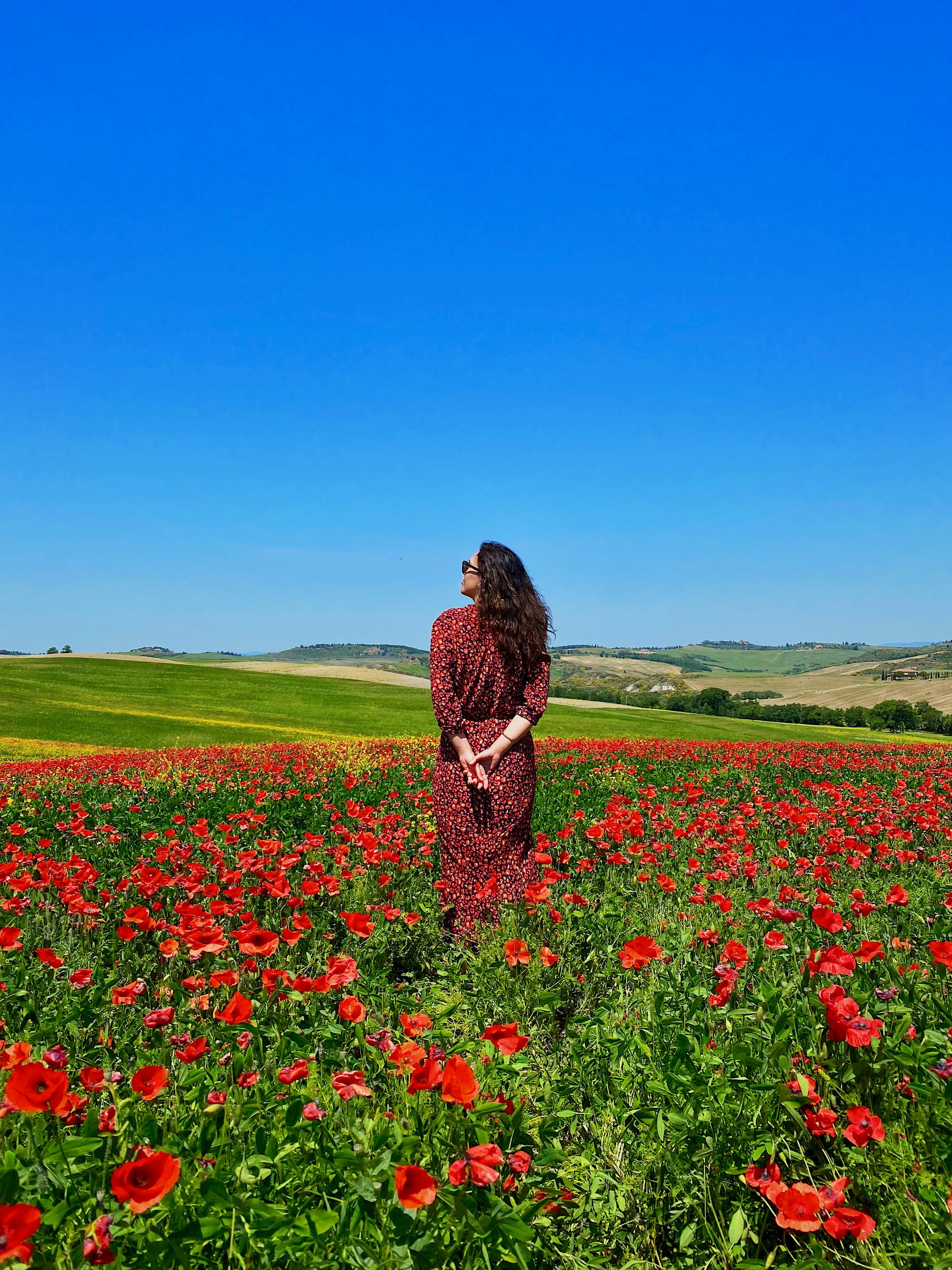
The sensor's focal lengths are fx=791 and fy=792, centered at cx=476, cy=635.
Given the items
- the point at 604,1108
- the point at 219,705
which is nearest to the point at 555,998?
the point at 604,1108

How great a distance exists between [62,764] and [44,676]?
41571 millimetres

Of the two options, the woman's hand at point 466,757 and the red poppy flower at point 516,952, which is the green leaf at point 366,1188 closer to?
the red poppy flower at point 516,952

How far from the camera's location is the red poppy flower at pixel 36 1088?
70.2 inches

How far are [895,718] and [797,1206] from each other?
208 feet

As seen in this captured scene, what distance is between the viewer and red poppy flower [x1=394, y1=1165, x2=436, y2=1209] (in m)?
1.68

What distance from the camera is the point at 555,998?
307 centimetres

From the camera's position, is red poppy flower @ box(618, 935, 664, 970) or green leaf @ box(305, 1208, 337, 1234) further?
red poppy flower @ box(618, 935, 664, 970)

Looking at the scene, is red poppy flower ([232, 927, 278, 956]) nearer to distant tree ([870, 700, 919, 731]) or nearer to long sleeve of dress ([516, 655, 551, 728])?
long sleeve of dress ([516, 655, 551, 728])

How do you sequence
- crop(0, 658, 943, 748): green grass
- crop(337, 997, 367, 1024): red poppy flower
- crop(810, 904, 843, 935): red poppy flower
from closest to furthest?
crop(337, 997, 367, 1024): red poppy flower < crop(810, 904, 843, 935): red poppy flower < crop(0, 658, 943, 748): green grass

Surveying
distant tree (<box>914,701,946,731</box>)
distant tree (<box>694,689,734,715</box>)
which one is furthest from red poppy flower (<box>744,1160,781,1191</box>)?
distant tree (<box>914,701,946,731</box>)

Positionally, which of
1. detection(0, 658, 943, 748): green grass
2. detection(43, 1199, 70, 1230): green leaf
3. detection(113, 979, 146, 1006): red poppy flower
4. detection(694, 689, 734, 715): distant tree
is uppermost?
detection(43, 1199, 70, 1230): green leaf

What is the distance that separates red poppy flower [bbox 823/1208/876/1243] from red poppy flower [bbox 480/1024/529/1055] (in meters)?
0.85

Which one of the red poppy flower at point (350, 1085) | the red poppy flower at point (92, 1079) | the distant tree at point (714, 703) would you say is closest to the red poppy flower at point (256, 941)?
the red poppy flower at point (92, 1079)

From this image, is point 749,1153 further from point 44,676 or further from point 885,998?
point 44,676
